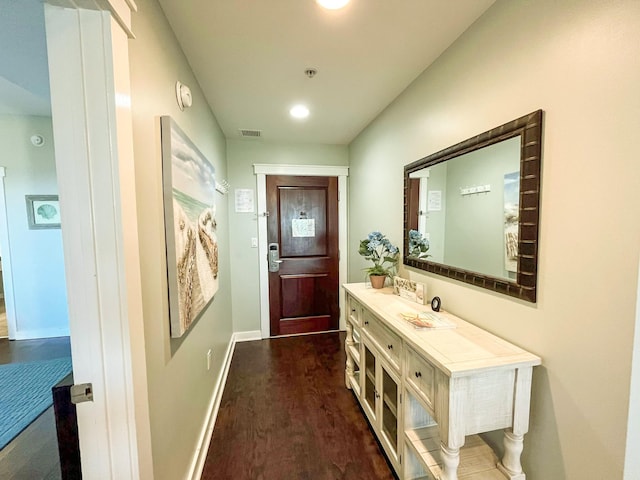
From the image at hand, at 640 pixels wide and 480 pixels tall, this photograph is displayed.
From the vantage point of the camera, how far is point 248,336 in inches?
126

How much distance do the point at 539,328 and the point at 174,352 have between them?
4.97 feet

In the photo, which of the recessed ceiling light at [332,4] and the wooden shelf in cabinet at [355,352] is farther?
the wooden shelf in cabinet at [355,352]

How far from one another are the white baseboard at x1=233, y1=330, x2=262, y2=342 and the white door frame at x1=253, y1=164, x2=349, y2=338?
0.06 metres

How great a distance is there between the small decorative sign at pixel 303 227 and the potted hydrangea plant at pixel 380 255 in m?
1.12

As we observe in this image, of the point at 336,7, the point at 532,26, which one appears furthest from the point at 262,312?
the point at 532,26

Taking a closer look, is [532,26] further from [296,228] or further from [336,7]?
[296,228]

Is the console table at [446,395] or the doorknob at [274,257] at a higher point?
the doorknob at [274,257]

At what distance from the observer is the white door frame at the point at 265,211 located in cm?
306

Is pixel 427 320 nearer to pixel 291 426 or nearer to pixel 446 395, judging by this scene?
pixel 446 395

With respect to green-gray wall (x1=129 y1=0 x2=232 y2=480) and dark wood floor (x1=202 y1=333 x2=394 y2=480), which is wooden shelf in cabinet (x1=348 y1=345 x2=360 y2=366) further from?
green-gray wall (x1=129 y1=0 x2=232 y2=480)

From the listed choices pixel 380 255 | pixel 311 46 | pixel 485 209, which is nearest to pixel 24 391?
pixel 380 255

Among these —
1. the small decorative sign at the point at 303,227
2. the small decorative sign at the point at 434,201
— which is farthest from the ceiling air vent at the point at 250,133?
the small decorative sign at the point at 434,201

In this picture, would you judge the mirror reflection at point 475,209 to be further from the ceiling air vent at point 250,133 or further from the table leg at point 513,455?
the ceiling air vent at point 250,133

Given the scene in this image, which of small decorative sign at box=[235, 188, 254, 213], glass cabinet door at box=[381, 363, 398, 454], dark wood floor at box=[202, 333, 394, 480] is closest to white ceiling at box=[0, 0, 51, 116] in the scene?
small decorative sign at box=[235, 188, 254, 213]
